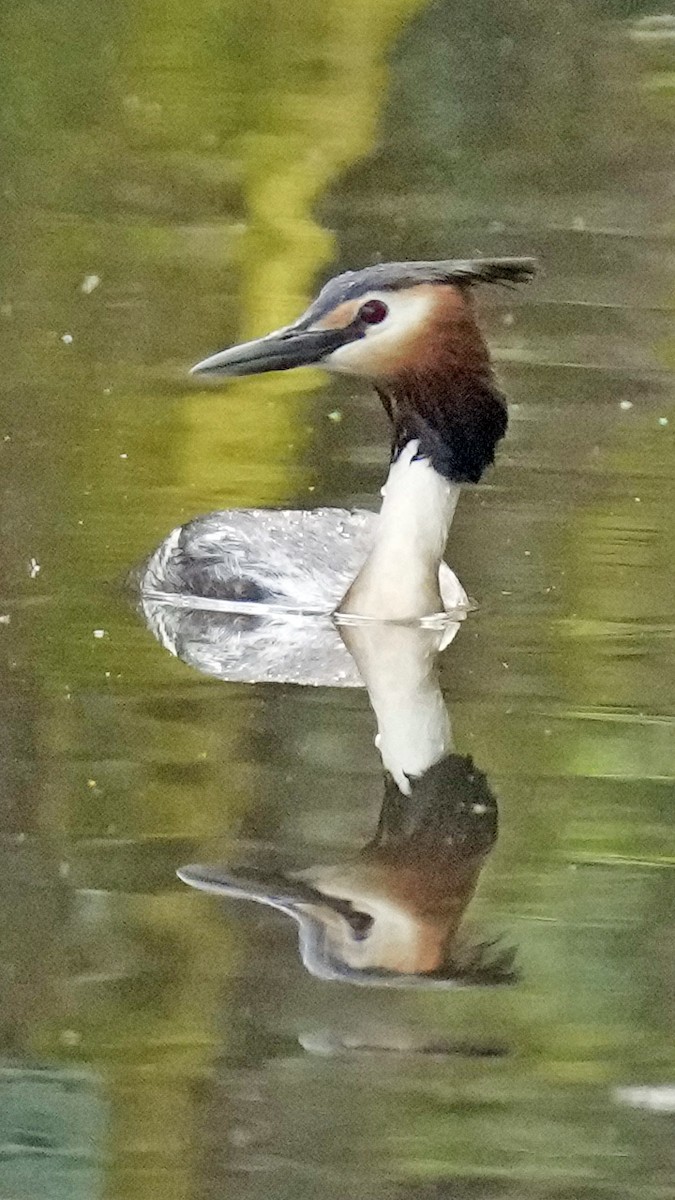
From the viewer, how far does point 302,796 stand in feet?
2.72

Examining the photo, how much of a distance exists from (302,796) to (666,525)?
44 cm

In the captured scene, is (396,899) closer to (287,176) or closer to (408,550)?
(408,550)

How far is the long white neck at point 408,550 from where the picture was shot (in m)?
1.03

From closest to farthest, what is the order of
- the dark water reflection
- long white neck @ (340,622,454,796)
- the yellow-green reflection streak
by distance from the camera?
1. long white neck @ (340,622,454,796)
2. the dark water reflection
3. the yellow-green reflection streak

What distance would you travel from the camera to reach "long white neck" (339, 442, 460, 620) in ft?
3.36

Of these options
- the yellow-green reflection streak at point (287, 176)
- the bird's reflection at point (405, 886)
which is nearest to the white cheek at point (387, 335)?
the yellow-green reflection streak at point (287, 176)

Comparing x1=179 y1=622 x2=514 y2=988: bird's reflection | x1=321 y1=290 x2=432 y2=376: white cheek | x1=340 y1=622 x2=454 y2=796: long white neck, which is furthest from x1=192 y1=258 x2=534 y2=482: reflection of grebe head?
x1=179 y1=622 x2=514 y2=988: bird's reflection

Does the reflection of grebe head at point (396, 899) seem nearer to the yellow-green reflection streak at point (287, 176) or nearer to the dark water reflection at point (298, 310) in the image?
the dark water reflection at point (298, 310)

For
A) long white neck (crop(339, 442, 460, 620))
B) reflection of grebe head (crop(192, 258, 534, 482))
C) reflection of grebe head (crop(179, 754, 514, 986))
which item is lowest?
reflection of grebe head (crop(179, 754, 514, 986))

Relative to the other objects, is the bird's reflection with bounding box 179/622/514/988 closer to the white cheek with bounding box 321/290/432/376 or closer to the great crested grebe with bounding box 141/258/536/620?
the great crested grebe with bounding box 141/258/536/620

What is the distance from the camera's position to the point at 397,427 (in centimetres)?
105

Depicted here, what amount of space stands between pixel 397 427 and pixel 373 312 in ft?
0.28

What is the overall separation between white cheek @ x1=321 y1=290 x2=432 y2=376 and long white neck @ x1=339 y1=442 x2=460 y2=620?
67 mm

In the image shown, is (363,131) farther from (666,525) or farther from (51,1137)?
(51,1137)
